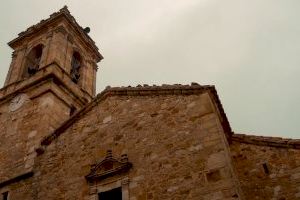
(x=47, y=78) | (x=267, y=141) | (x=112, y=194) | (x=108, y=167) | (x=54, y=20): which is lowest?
(x=112, y=194)

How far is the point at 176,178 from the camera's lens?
8.37 m

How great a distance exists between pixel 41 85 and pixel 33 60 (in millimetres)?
3888

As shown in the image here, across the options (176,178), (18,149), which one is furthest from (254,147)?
(18,149)

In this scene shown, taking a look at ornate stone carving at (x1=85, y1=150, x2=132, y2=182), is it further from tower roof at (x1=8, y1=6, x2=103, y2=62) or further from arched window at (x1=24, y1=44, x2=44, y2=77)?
tower roof at (x1=8, y1=6, x2=103, y2=62)

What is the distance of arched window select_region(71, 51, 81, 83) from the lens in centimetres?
1808

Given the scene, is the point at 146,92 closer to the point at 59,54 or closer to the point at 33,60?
the point at 59,54

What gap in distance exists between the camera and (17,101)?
15.6m

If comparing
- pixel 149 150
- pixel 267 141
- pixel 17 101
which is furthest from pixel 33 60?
pixel 267 141

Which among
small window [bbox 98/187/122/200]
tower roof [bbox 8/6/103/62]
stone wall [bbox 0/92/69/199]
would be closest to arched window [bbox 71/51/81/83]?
tower roof [bbox 8/6/103/62]

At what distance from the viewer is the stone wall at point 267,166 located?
30.5ft

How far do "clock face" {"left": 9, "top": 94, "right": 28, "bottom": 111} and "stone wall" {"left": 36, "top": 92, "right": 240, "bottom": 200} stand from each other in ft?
15.8

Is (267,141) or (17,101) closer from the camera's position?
(267,141)

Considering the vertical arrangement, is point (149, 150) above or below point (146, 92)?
below

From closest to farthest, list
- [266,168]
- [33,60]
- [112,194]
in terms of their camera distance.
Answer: [112,194] → [266,168] → [33,60]
